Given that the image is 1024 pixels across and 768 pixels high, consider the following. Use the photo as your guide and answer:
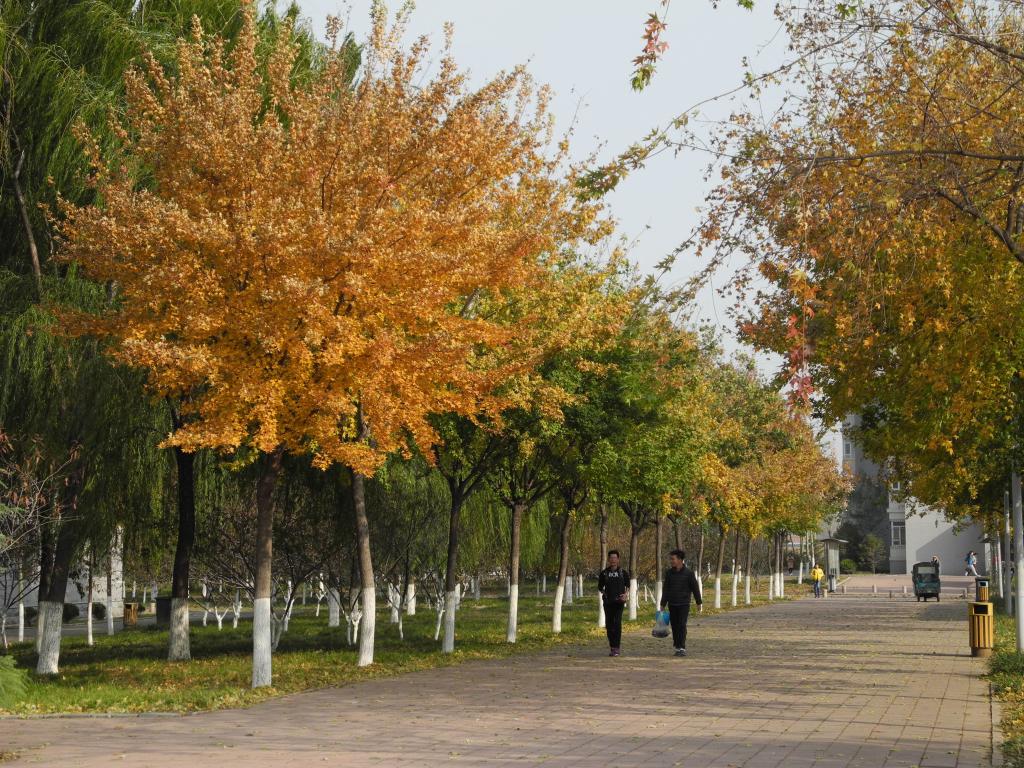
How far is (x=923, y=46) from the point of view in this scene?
36.9ft

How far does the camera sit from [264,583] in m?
17.9

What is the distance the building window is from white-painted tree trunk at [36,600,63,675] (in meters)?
109

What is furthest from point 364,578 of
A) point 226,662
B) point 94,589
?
point 94,589

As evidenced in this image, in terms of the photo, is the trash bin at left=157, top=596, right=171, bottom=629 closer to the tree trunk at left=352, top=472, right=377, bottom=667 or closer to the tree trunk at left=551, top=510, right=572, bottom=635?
the tree trunk at left=551, top=510, right=572, bottom=635

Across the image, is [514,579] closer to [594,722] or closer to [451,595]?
[451,595]

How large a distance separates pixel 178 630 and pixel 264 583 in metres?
6.02

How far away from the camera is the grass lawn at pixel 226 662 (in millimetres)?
15781

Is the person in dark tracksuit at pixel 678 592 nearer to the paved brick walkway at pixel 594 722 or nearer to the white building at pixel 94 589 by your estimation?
the paved brick walkway at pixel 594 722

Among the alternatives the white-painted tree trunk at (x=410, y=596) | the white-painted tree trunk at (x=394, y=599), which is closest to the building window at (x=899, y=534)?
the white-painted tree trunk at (x=410, y=596)

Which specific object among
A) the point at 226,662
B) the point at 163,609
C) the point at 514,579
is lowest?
the point at 163,609

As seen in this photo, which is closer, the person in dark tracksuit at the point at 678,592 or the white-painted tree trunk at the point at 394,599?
the person in dark tracksuit at the point at 678,592

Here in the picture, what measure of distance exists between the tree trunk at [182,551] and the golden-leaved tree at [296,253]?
4205 millimetres

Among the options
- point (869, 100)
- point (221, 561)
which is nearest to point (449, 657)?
point (221, 561)

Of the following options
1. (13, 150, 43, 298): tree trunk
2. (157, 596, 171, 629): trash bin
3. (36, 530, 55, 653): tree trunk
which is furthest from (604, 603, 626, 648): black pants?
(157, 596, 171, 629): trash bin
